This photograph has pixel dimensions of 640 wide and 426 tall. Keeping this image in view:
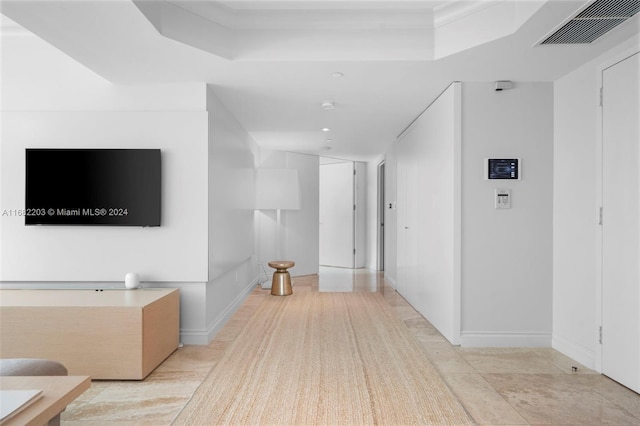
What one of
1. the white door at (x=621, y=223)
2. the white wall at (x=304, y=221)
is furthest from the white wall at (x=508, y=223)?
the white wall at (x=304, y=221)

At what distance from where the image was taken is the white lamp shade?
6660mm

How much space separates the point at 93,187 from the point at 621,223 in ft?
13.4

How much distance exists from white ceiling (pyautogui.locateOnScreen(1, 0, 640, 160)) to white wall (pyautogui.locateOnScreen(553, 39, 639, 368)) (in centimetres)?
21

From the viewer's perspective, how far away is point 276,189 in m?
6.72

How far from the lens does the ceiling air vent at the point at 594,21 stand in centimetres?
233

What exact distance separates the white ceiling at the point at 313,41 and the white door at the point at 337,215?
539 cm

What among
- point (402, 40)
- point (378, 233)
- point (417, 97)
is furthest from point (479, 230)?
point (378, 233)

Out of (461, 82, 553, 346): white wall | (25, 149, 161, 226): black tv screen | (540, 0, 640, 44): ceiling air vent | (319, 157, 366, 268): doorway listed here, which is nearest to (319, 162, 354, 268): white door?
(319, 157, 366, 268): doorway

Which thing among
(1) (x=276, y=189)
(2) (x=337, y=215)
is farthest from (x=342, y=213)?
(1) (x=276, y=189)

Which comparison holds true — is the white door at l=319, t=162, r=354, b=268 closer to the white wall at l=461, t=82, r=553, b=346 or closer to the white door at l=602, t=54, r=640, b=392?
the white wall at l=461, t=82, r=553, b=346

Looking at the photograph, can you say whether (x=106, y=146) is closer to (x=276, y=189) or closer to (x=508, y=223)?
(x=276, y=189)

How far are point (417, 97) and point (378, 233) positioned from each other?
4.71 metres

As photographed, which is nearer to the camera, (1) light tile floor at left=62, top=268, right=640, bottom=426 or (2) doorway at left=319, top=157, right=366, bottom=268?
(1) light tile floor at left=62, top=268, right=640, bottom=426

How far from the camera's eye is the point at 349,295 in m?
6.04
